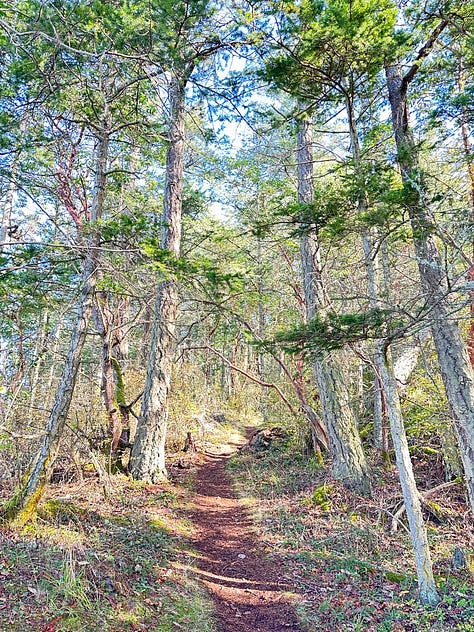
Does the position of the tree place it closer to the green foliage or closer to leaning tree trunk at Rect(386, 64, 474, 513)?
leaning tree trunk at Rect(386, 64, 474, 513)

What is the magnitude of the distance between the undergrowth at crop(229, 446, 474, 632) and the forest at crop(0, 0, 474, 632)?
35 mm

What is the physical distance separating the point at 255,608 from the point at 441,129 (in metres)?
6.80

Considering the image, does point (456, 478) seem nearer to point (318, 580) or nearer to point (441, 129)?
point (318, 580)

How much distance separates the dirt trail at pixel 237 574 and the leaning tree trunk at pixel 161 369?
1420mm

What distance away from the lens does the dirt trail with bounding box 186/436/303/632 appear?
4.11m

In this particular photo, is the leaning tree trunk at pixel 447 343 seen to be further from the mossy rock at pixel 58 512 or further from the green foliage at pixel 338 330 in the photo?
the mossy rock at pixel 58 512

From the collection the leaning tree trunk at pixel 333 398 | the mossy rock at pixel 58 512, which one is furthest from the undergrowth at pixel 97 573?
the leaning tree trunk at pixel 333 398

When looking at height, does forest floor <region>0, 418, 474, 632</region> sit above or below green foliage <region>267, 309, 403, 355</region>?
below

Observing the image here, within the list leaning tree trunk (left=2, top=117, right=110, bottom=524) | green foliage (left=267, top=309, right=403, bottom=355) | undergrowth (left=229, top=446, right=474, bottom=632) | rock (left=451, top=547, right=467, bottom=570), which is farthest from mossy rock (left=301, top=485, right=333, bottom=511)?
leaning tree trunk (left=2, top=117, right=110, bottom=524)

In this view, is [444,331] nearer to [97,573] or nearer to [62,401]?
[97,573]

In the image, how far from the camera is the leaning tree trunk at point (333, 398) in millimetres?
7445

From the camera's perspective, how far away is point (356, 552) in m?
5.43

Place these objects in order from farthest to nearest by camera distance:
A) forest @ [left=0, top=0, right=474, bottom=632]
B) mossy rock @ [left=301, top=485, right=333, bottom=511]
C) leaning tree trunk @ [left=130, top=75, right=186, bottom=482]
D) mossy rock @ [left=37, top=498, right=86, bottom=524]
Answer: leaning tree trunk @ [left=130, top=75, right=186, bottom=482] → mossy rock @ [left=301, top=485, right=333, bottom=511] → mossy rock @ [left=37, top=498, right=86, bottom=524] → forest @ [left=0, top=0, right=474, bottom=632]

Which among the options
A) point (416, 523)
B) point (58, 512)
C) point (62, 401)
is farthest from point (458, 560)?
point (62, 401)
